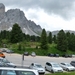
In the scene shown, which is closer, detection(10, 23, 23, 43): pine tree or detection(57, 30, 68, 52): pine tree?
detection(57, 30, 68, 52): pine tree

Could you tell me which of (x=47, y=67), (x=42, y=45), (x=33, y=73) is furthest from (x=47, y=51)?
(x=33, y=73)

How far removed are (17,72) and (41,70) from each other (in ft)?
84.4

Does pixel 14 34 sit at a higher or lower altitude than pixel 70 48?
higher

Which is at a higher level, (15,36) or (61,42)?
(15,36)

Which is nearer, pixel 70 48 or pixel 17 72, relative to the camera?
pixel 17 72

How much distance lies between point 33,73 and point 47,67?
32778 millimetres

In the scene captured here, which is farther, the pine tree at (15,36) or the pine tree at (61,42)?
the pine tree at (15,36)

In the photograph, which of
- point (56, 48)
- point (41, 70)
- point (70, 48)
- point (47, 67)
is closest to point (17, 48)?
point (56, 48)

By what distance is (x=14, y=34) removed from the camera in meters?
131

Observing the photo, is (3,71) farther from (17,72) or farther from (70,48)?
(70,48)

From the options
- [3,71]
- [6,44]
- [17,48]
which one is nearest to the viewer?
[3,71]

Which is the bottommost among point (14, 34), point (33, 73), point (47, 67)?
point (47, 67)

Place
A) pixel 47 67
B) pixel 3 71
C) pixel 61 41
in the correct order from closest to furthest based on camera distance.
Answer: pixel 3 71 < pixel 47 67 < pixel 61 41

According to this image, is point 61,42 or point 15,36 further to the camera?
point 15,36
